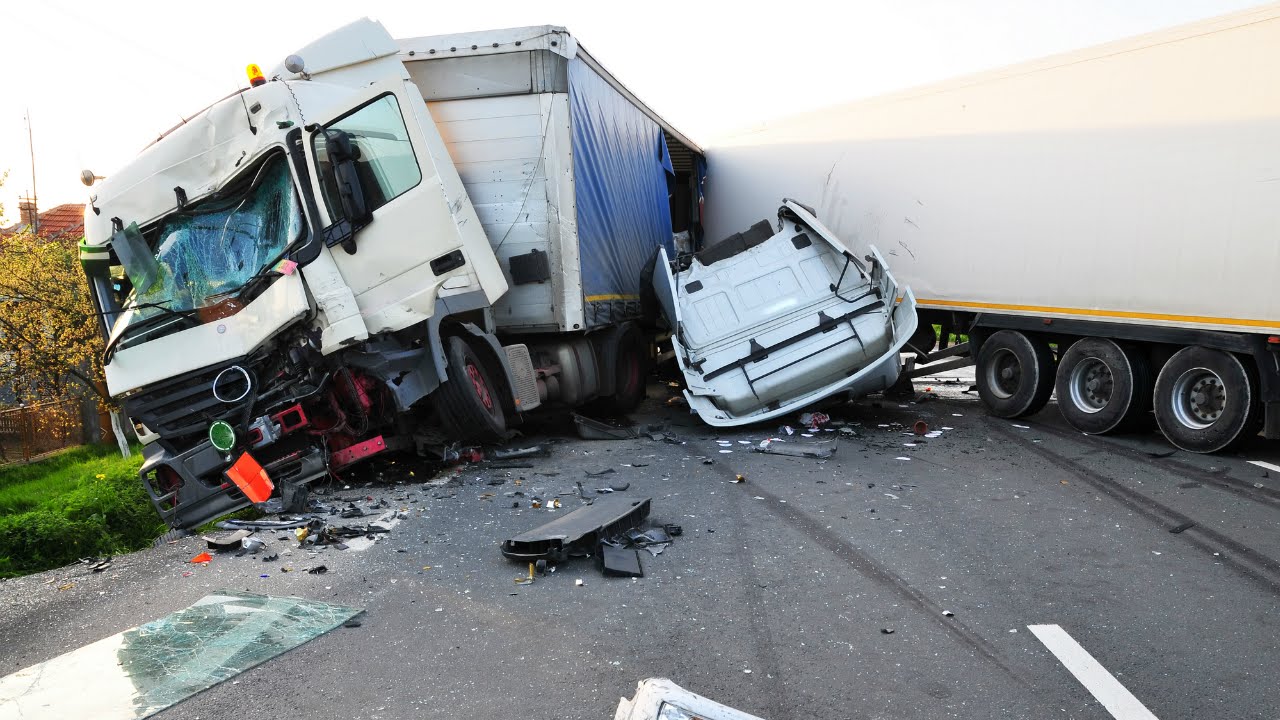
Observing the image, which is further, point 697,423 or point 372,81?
point 697,423

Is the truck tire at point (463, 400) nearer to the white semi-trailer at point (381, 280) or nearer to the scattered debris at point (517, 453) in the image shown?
the white semi-trailer at point (381, 280)

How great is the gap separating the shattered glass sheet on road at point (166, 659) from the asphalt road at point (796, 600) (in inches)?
4.9

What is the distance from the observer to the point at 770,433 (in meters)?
8.85

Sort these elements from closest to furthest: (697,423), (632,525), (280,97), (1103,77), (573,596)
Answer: (573,596) < (632,525) < (280,97) < (1103,77) < (697,423)

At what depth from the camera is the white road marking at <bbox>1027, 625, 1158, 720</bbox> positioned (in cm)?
309

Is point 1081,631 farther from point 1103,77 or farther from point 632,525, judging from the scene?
point 1103,77

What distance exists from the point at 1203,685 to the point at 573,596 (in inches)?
103

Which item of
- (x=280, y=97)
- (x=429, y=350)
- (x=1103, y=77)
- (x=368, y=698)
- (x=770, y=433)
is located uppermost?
(x=280, y=97)

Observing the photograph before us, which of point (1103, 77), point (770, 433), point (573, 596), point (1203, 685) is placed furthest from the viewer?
point (770, 433)

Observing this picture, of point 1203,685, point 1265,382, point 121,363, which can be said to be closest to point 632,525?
point 1203,685

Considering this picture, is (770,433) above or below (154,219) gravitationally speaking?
below

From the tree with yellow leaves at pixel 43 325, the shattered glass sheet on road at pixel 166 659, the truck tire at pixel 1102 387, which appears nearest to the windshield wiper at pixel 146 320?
the shattered glass sheet on road at pixel 166 659

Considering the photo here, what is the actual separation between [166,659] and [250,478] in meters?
2.36

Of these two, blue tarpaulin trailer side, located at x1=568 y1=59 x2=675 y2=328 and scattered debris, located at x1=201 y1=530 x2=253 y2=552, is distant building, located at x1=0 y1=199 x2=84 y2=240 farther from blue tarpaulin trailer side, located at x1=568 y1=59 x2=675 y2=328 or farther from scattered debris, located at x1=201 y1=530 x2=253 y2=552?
scattered debris, located at x1=201 y1=530 x2=253 y2=552
